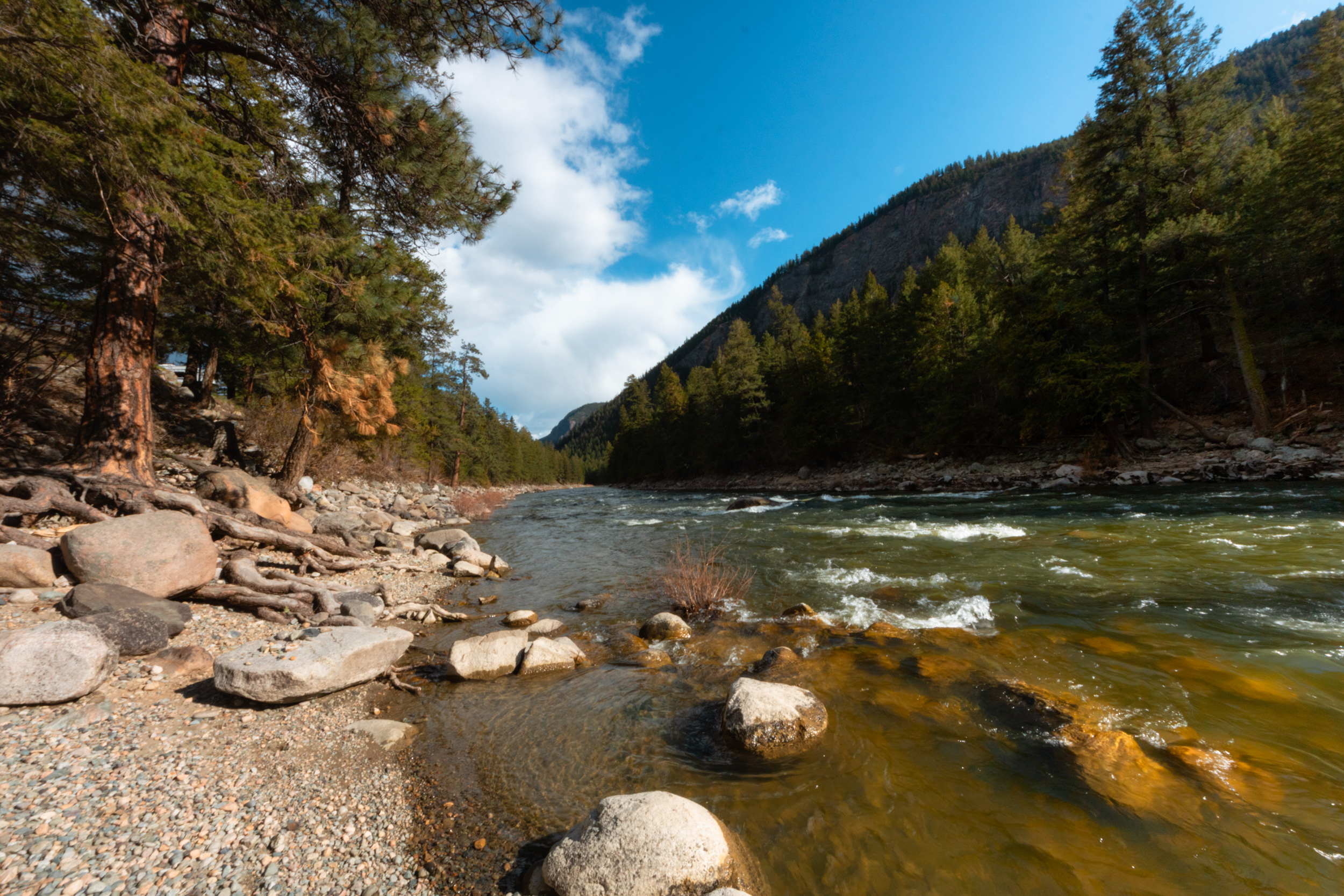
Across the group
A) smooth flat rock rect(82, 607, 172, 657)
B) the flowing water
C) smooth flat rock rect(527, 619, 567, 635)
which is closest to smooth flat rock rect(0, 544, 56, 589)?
smooth flat rock rect(82, 607, 172, 657)

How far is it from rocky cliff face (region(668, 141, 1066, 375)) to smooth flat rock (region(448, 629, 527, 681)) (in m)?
125

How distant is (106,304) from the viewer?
6711 mm

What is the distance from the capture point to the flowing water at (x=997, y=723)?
2.72 meters

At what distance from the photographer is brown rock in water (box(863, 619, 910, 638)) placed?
584cm

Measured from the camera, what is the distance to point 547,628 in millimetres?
6617

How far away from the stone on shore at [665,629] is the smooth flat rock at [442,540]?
722 centimetres

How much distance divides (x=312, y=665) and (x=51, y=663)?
64.9 inches

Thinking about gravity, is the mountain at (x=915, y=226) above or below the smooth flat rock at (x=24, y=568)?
above

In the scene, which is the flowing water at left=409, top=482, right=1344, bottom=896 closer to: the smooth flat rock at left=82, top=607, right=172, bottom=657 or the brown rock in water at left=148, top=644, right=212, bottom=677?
the brown rock in water at left=148, top=644, right=212, bottom=677

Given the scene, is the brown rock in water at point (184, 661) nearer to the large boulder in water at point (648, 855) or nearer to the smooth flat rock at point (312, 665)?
the smooth flat rock at point (312, 665)

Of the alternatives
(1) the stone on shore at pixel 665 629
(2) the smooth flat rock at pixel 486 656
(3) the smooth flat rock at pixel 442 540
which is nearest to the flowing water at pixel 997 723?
(2) the smooth flat rock at pixel 486 656

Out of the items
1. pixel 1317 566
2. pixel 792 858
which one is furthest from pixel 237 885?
pixel 1317 566

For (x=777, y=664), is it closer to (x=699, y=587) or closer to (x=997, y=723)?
(x=997, y=723)

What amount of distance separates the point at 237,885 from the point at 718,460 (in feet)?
161
